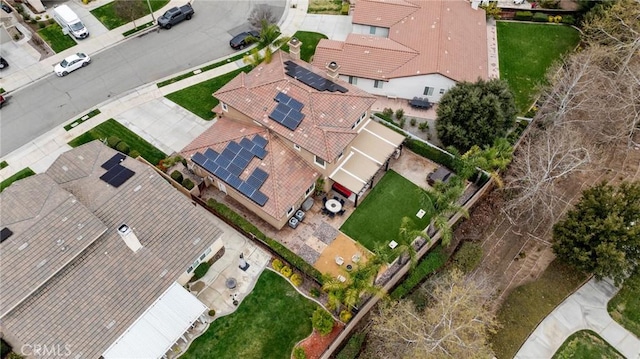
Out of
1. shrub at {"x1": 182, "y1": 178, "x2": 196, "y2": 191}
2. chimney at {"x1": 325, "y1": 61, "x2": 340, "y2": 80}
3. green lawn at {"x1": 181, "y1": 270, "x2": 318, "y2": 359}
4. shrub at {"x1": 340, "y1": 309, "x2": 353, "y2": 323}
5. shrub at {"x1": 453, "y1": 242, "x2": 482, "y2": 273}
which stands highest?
chimney at {"x1": 325, "y1": 61, "x2": 340, "y2": 80}

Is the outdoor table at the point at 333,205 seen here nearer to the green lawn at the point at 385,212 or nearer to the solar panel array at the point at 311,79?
the green lawn at the point at 385,212

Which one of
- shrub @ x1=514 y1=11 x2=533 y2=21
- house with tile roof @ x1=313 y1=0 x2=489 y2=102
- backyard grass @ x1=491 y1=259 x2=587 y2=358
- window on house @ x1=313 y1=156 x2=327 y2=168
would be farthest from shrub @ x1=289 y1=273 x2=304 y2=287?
shrub @ x1=514 y1=11 x2=533 y2=21

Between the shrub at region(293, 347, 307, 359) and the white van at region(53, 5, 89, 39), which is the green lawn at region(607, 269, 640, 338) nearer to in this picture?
the shrub at region(293, 347, 307, 359)

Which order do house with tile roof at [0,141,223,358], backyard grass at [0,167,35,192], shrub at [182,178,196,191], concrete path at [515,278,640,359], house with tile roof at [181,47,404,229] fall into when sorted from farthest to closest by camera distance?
backyard grass at [0,167,35,192]
shrub at [182,178,196,191]
house with tile roof at [181,47,404,229]
concrete path at [515,278,640,359]
house with tile roof at [0,141,223,358]

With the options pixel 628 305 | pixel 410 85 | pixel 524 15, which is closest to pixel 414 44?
pixel 410 85

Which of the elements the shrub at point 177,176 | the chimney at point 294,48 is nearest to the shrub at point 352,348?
the shrub at point 177,176
